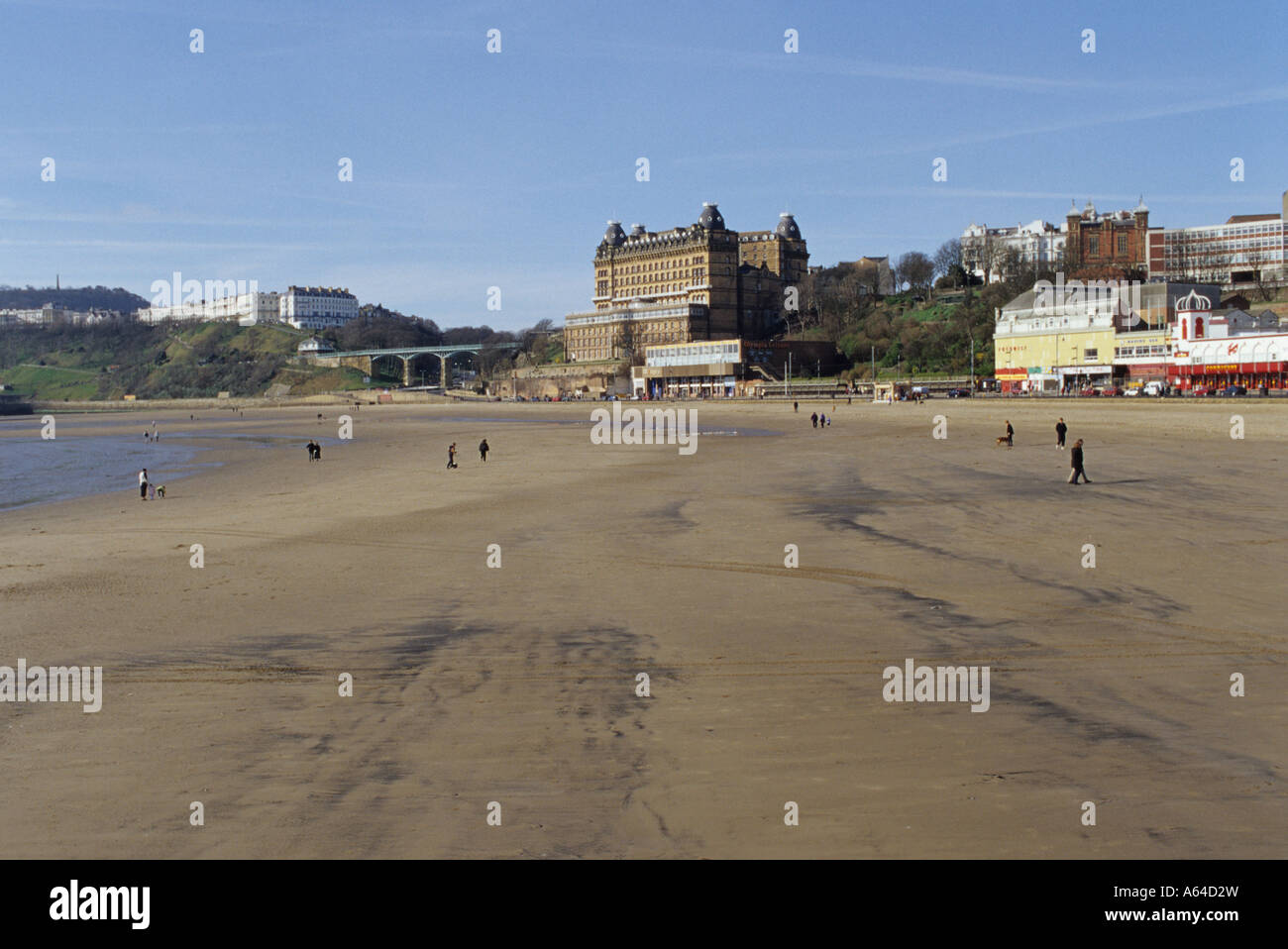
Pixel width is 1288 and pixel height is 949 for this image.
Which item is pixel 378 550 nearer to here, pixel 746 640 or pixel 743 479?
pixel 746 640

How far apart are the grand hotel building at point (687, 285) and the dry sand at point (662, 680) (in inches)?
5111

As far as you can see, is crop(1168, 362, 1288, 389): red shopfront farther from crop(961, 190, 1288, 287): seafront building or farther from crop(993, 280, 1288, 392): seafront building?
crop(961, 190, 1288, 287): seafront building

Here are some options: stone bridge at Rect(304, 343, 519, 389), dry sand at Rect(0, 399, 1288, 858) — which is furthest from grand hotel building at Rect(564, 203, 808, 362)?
dry sand at Rect(0, 399, 1288, 858)

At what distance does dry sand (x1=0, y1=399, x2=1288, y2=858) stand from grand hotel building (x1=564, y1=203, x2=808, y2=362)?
129826 mm

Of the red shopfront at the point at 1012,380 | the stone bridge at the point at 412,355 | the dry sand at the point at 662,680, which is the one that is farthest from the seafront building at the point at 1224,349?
the stone bridge at the point at 412,355

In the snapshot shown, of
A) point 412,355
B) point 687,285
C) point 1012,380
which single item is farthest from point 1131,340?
point 412,355

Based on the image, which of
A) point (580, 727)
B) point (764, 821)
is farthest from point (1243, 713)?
point (580, 727)

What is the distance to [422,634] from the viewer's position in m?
12.5

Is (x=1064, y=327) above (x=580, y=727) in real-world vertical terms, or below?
above

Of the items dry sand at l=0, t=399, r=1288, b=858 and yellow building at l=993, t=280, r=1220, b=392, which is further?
yellow building at l=993, t=280, r=1220, b=392

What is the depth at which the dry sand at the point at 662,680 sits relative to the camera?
21.5 ft

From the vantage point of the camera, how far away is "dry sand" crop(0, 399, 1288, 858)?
655 cm

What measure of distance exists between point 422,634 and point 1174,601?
1004 cm

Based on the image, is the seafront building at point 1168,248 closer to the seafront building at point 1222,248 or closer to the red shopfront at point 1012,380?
the seafront building at point 1222,248
